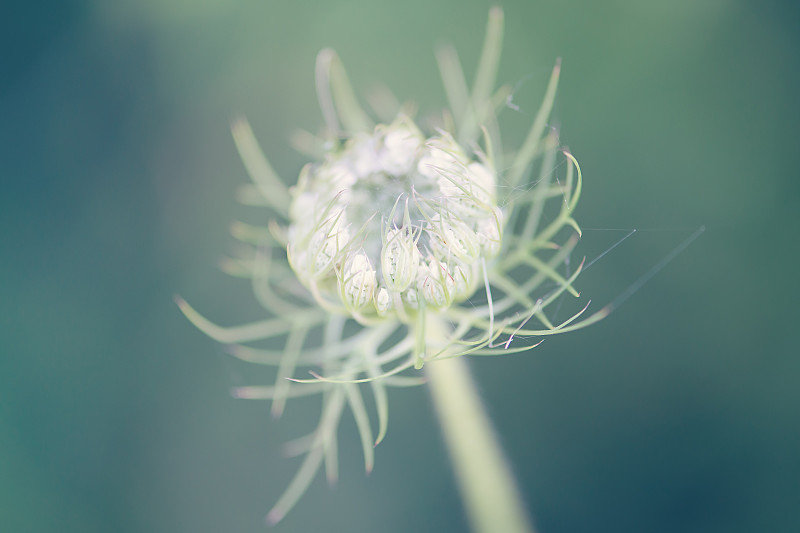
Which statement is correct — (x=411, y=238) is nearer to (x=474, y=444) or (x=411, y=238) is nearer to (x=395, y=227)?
(x=395, y=227)

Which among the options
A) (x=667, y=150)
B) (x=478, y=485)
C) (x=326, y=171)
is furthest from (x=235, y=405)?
(x=667, y=150)

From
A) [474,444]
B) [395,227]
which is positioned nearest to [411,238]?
[395,227]

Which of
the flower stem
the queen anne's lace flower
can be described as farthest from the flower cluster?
the flower stem

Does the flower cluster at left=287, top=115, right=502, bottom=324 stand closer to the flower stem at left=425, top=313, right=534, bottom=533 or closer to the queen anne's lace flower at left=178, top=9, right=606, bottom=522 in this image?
the queen anne's lace flower at left=178, top=9, right=606, bottom=522

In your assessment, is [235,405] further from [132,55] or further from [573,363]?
[132,55]

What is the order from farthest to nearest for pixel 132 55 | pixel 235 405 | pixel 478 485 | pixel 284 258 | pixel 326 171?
pixel 132 55, pixel 235 405, pixel 284 258, pixel 478 485, pixel 326 171

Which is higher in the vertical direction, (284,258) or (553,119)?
(553,119)

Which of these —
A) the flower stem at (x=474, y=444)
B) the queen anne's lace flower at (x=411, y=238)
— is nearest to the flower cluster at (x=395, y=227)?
the queen anne's lace flower at (x=411, y=238)

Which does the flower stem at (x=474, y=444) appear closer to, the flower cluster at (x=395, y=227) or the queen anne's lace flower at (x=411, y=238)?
the queen anne's lace flower at (x=411, y=238)
